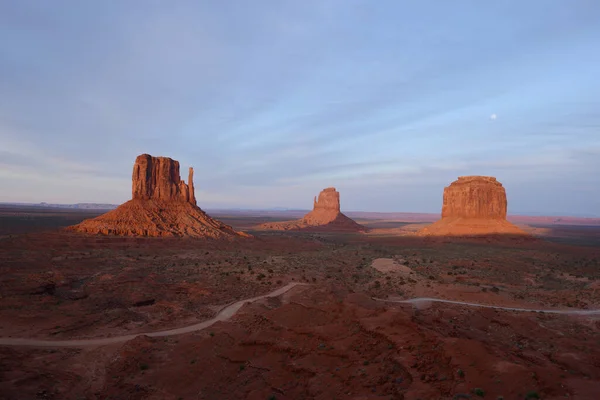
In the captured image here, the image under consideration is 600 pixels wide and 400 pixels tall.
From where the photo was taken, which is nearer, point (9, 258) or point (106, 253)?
point (9, 258)

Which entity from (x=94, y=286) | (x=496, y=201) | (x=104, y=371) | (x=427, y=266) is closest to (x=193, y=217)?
(x=94, y=286)

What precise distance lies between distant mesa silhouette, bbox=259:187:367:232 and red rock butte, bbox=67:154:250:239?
5610cm

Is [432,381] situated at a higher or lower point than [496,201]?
lower

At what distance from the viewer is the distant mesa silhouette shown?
430 ft

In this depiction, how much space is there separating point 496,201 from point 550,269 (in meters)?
42.8

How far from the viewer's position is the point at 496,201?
273 feet

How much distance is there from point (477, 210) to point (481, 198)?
3.05m

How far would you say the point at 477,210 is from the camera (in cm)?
8338

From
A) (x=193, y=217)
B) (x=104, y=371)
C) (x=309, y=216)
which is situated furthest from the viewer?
(x=309, y=216)

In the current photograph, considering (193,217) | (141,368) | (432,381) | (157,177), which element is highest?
(157,177)

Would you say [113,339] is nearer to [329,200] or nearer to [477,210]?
[477,210]

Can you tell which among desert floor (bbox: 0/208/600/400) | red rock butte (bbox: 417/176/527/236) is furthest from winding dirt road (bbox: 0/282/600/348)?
red rock butte (bbox: 417/176/527/236)

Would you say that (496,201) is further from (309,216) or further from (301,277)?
(309,216)

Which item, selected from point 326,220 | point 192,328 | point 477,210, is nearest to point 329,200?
point 326,220
